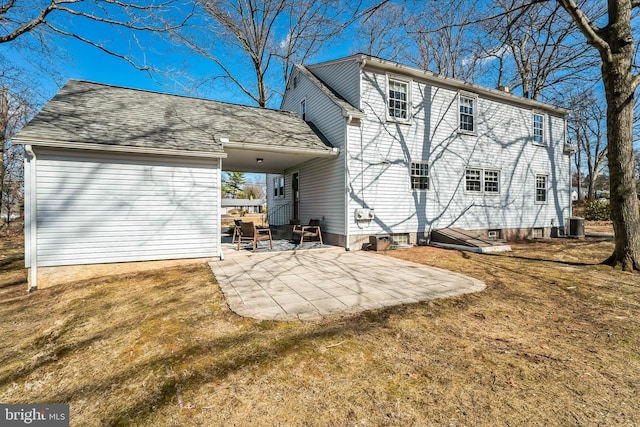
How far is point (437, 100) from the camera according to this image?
35.6 ft

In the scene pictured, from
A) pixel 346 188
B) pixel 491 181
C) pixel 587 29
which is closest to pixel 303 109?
pixel 346 188

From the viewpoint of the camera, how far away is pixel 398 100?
10172mm

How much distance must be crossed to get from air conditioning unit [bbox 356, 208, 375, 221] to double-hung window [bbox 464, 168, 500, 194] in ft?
16.7

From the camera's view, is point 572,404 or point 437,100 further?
point 437,100

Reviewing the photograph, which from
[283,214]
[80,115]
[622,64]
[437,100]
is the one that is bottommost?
[283,214]

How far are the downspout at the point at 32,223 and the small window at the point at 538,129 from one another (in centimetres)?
1824

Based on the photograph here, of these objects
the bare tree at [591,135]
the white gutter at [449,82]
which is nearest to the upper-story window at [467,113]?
the white gutter at [449,82]

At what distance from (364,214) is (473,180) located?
5.88 metres

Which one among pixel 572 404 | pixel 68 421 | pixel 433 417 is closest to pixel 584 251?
pixel 572 404

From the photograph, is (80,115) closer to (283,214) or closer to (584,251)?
(283,214)

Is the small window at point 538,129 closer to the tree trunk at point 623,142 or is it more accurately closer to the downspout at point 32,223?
the tree trunk at point 623,142

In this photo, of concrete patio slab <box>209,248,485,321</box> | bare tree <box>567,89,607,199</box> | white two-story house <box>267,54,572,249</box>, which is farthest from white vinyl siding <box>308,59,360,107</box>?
bare tree <box>567,89,607,199</box>

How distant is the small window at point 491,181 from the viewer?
39.8ft

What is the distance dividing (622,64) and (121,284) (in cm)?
1214
